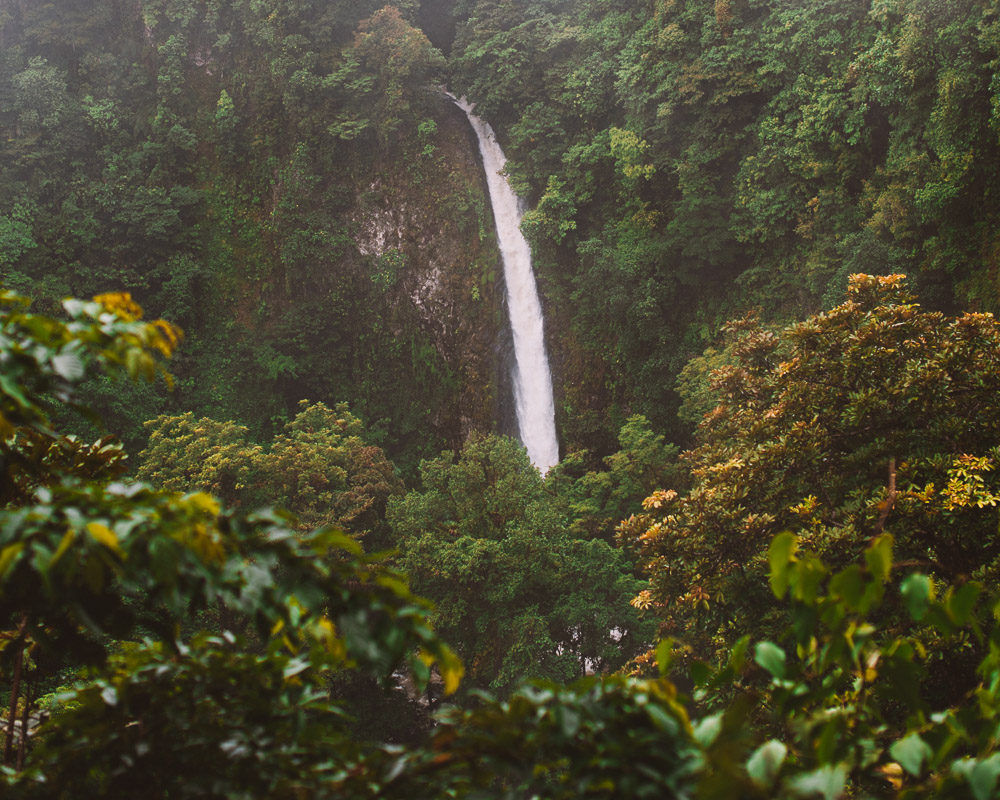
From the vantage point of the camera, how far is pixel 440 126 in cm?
1327

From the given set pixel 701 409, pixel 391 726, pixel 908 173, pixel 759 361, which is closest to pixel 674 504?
pixel 759 361

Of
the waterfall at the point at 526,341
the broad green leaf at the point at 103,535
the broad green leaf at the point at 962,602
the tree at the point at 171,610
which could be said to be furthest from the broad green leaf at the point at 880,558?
the waterfall at the point at 526,341

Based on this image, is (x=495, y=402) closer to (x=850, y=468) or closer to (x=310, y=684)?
(x=850, y=468)

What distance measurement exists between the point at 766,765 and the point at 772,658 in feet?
0.83

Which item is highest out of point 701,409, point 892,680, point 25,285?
point 25,285

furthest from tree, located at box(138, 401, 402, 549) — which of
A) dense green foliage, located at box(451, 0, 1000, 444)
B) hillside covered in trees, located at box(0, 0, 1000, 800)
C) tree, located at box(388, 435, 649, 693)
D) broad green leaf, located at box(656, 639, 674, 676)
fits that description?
broad green leaf, located at box(656, 639, 674, 676)

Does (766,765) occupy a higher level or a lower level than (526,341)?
higher

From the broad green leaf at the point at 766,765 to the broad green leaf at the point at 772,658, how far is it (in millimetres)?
171

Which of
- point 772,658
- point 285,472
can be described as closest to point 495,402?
point 285,472

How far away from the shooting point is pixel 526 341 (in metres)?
12.4

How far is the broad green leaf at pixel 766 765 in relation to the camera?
75 centimetres

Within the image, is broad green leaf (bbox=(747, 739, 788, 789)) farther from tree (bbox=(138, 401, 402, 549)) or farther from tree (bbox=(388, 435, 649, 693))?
tree (bbox=(138, 401, 402, 549))

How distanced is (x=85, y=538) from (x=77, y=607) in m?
0.11

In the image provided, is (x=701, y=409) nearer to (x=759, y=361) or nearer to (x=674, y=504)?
(x=759, y=361)
